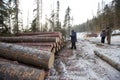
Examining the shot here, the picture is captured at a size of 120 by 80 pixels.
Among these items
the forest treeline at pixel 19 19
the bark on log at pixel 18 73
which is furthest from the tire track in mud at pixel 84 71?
the forest treeline at pixel 19 19

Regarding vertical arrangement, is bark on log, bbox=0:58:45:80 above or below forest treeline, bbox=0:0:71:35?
below

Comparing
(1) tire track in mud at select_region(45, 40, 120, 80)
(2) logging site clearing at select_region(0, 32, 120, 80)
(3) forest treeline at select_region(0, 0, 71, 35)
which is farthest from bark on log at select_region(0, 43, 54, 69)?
(3) forest treeline at select_region(0, 0, 71, 35)

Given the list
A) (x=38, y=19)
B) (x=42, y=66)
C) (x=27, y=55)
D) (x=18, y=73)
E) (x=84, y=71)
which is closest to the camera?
(x=18, y=73)

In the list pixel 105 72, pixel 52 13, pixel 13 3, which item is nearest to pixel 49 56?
pixel 105 72

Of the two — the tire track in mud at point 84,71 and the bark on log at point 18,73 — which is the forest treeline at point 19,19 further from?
the bark on log at point 18,73

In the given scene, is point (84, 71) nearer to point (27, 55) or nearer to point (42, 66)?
point (42, 66)

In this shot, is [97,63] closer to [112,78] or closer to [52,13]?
[112,78]

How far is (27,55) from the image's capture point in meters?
6.50

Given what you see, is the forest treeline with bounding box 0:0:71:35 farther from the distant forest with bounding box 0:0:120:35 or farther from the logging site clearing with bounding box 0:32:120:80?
the logging site clearing with bounding box 0:32:120:80

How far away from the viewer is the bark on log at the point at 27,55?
6.35 metres

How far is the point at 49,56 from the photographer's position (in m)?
6.51

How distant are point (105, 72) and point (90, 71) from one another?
0.71 m

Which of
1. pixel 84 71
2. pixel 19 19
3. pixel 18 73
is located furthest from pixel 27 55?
pixel 19 19

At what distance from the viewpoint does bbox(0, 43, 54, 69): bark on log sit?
6348 millimetres
